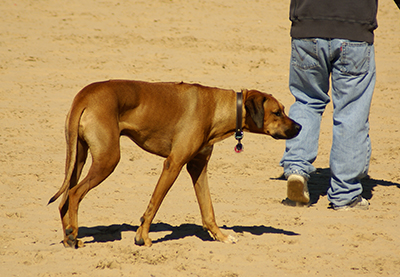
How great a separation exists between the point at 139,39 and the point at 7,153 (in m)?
5.22

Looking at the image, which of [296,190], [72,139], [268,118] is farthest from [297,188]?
[72,139]

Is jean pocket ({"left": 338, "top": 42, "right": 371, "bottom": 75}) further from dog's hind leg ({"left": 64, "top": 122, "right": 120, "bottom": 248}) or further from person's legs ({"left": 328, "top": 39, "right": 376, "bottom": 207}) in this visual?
dog's hind leg ({"left": 64, "top": 122, "right": 120, "bottom": 248})

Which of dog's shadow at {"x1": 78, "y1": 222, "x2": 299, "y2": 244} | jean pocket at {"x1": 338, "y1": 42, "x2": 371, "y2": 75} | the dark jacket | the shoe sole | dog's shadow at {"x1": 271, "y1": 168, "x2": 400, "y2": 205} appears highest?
the dark jacket

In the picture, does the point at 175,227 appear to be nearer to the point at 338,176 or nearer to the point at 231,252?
the point at 231,252

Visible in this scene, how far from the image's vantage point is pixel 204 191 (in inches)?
188

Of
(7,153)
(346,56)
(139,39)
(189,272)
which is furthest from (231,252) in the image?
(139,39)

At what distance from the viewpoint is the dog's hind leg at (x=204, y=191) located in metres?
4.73

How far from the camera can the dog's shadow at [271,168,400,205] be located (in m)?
6.20

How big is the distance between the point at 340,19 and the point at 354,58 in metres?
0.41

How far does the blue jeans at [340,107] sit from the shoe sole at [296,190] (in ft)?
0.36

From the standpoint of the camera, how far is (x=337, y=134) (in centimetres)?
552

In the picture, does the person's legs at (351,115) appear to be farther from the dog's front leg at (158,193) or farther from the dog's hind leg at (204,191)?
the dog's front leg at (158,193)

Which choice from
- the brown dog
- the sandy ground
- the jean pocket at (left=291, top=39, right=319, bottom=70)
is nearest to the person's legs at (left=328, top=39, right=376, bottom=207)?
the jean pocket at (left=291, top=39, right=319, bottom=70)

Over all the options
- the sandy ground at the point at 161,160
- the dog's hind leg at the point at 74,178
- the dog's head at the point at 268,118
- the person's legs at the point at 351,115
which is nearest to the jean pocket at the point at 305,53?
the person's legs at the point at 351,115
